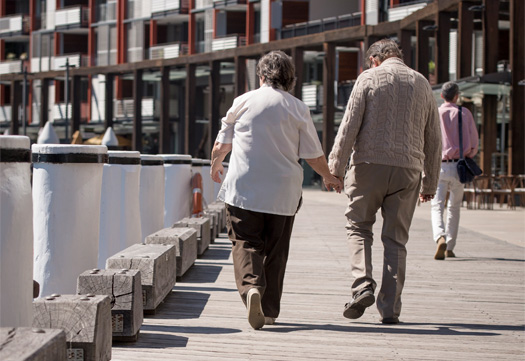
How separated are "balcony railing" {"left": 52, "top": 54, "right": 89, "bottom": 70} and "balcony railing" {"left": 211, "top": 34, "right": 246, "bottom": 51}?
11217 mm

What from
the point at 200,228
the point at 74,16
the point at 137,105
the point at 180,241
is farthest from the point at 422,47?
the point at 74,16

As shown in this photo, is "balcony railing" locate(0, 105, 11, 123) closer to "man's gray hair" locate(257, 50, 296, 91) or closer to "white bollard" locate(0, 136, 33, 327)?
"man's gray hair" locate(257, 50, 296, 91)

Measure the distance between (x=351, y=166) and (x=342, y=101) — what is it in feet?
147

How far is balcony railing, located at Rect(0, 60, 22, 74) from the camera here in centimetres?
7450

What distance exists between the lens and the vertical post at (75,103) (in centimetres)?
6706

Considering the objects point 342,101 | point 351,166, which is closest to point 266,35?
point 342,101

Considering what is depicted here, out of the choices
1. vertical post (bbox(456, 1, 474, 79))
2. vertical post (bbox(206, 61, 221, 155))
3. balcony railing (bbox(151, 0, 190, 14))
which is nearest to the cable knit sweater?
vertical post (bbox(456, 1, 474, 79))

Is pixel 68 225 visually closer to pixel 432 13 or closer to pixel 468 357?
pixel 468 357

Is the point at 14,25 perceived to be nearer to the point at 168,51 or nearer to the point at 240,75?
the point at 168,51

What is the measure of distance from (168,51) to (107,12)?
6855 millimetres

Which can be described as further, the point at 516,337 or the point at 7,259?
the point at 516,337

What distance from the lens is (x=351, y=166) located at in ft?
25.1

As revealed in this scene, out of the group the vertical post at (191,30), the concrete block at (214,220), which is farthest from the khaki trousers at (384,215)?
the vertical post at (191,30)

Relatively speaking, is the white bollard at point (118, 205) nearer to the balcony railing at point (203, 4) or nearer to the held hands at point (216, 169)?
the held hands at point (216, 169)
